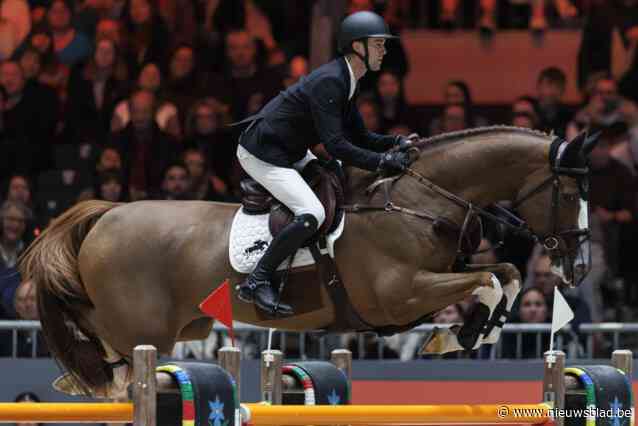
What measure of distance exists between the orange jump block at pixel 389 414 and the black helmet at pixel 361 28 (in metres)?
2.22

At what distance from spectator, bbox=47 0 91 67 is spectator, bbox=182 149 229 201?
2.72 m

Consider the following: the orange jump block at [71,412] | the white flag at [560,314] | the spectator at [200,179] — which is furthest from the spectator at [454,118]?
the orange jump block at [71,412]

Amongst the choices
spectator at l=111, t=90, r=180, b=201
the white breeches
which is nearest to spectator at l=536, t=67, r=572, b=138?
spectator at l=111, t=90, r=180, b=201

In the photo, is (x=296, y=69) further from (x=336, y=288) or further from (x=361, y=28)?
(x=336, y=288)

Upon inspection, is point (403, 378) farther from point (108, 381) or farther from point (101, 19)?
point (101, 19)

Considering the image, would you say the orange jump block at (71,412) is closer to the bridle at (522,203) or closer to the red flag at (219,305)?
the red flag at (219,305)

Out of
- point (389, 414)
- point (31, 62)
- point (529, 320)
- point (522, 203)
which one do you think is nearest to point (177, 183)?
point (31, 62)

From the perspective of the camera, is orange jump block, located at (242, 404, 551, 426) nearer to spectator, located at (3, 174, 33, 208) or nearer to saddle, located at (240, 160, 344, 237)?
saddle, located at (240, 160, 344, 237)

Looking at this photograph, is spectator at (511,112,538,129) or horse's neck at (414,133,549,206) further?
spectator at (511,112,538,129)

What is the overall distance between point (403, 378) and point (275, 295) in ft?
8.33

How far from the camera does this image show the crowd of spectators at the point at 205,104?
1281 cm

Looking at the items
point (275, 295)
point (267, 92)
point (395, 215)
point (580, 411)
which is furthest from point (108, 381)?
point (267, 92)

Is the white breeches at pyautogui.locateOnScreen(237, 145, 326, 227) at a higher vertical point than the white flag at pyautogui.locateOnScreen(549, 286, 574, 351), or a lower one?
higher

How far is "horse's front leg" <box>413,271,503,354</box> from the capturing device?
864 centimetres
